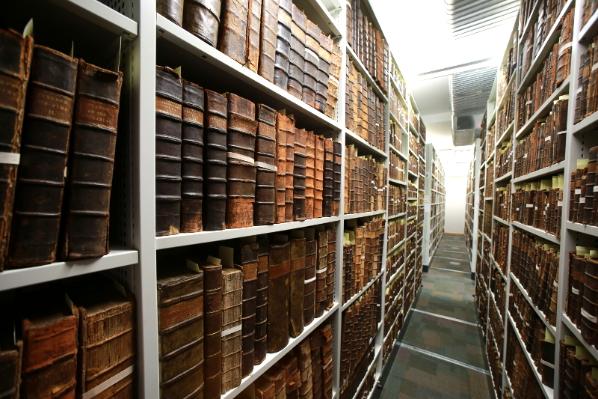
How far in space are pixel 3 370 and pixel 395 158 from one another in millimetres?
2535

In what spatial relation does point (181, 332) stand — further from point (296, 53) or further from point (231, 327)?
point (296, 53)

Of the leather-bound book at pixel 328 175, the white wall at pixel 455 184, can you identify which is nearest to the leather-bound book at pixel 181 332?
the leather-bound book at pixel 328 175

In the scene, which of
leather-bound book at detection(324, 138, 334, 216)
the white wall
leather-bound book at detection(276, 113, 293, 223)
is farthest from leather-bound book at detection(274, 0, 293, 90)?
the white wall

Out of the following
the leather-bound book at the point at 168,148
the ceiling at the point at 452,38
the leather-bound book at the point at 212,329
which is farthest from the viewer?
the ceiling at the point at 452,38

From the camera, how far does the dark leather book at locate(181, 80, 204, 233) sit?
596 millimetres

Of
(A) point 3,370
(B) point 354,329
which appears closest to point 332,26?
(A) point 3,370

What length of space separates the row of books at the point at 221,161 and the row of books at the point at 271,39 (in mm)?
130

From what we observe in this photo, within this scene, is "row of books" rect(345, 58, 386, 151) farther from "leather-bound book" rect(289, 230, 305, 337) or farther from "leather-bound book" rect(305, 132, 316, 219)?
"leather-bound book" rect(289, 230, 305, 337)

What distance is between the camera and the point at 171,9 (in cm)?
55

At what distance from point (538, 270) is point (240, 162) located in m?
1.41

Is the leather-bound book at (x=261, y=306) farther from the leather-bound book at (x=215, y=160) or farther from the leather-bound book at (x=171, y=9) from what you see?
the leather-bound book at (x=171, y=9)

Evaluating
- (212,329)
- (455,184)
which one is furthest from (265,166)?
(455,184)

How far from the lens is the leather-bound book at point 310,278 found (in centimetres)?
105

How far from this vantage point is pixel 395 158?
242 centimetres
